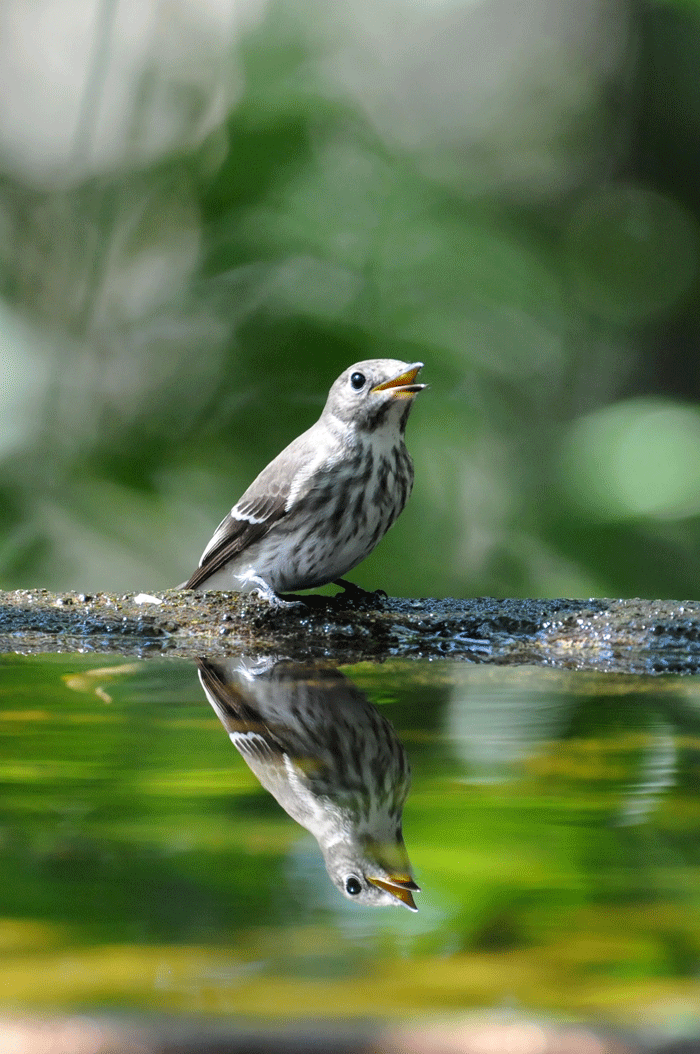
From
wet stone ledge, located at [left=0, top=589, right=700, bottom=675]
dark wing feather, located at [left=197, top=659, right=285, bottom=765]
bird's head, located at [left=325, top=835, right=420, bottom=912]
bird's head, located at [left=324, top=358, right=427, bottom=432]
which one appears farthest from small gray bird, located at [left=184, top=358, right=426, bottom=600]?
bird's head, located at [left=325, top=835, right=420, bottom=912]

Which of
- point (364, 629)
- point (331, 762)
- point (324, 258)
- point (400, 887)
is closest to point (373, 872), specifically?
point (400, 887)

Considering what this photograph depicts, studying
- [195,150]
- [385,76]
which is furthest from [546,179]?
[195,150]

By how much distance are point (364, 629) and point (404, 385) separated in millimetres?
605

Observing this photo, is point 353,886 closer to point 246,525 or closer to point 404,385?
point 404,385

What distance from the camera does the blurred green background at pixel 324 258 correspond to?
4.07 m

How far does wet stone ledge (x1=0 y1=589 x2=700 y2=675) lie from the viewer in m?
1.82

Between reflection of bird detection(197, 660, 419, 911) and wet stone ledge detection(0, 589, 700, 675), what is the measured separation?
0.27 m

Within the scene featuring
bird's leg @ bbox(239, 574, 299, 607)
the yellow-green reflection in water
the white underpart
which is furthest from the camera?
the white underpart

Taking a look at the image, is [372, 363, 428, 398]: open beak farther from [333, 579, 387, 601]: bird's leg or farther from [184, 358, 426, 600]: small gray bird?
[333, 579, 387, 601]: bird's leg

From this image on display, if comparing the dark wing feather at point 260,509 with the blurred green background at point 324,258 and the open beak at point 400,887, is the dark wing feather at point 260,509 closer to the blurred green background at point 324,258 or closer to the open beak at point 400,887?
the blurred green background at point 324,258

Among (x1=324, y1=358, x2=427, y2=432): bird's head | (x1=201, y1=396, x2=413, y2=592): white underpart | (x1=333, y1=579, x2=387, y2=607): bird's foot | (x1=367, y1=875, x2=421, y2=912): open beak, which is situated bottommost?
(x1=367, y1=875, x2=421, y2=912): open beak

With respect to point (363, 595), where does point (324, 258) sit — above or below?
above

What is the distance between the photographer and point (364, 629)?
74.5 inches

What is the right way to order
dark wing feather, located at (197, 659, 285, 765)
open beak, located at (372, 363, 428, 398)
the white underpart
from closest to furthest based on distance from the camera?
dark wing feather, located at (197, 659, 285, 765) → open beak, located at (372, 363, 428, 398) → the white underpart
